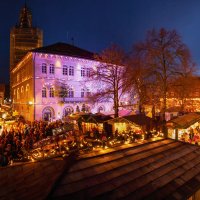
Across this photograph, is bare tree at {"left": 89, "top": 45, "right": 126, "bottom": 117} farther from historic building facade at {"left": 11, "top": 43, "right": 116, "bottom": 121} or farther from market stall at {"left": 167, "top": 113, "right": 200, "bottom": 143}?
market stall at {"left": 167, "top": 113, "right": 200, "bottom": 143}

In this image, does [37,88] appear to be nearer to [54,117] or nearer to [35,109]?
[35,109]

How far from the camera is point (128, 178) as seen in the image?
664cm

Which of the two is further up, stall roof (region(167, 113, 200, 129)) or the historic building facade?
the historic building facade

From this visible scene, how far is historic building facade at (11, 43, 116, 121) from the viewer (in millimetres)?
31584

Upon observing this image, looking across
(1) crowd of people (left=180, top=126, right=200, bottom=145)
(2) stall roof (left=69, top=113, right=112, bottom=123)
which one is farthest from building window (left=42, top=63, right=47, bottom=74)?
(1) crowd of people (left=180, top=126, right=200, bottom=145)

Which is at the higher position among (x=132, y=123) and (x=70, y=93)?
(x=70, y=93)

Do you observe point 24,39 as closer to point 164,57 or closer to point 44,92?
point 44,92

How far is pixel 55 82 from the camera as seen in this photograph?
110ft

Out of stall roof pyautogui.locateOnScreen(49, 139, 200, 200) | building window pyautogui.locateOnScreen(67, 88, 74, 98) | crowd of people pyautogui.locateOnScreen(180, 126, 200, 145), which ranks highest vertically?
building window pyautogui.locateOnScreen(67, 88, 74, 98)

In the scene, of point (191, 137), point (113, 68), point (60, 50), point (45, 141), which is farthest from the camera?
point (60, 50)

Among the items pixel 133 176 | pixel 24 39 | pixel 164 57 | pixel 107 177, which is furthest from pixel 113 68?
pixel 24 39

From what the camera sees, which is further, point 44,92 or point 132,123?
point 44,92

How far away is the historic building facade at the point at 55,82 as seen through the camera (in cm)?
3158

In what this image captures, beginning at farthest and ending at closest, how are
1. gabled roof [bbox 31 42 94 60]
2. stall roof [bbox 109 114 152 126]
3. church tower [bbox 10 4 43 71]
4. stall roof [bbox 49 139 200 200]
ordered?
1. church tower [bbox 10 4 43 71]
2. gabled roof [bbox 31 42 94 60]
3. stall roof [bbox 109 114 152 126]
4. stall roof [bbox 49 139 200 200]
